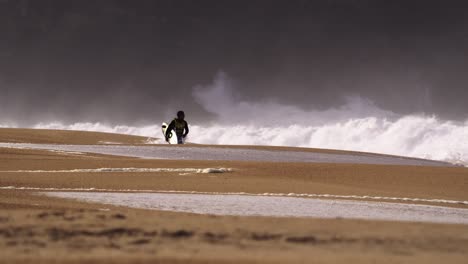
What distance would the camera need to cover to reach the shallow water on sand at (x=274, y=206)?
10.2 m

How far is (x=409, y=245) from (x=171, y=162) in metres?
15.5

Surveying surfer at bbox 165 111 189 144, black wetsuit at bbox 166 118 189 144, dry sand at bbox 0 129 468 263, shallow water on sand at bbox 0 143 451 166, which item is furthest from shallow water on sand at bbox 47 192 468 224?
black wetsuit at bbox 166 118 189 144

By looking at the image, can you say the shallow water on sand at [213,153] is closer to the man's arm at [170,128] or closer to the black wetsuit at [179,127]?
the black wetsuit at [179,127]

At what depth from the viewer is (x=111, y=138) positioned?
138 feet

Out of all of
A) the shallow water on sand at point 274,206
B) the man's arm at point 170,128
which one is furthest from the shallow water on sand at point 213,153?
the shallow water on sand at point 274,206

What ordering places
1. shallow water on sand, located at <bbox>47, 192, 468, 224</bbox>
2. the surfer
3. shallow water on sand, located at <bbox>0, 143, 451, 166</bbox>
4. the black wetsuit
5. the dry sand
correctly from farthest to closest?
the black wetsuit < the surfer < shallow water on sand, located at <bbox>0, 143, 451, 166</bbox> < shallow water on sand, located at <bbox>47, 192, 468, 224</bbox> < the dry sand

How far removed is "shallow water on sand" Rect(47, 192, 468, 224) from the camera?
33.5 ft

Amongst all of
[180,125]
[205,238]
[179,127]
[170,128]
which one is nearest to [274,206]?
[205,238]

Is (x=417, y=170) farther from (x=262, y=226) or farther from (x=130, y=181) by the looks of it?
(x=262, y=226)

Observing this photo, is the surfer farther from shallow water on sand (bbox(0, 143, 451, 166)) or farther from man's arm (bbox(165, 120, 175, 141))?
shallow water on sand (bbox(0, 143, 451, 166))

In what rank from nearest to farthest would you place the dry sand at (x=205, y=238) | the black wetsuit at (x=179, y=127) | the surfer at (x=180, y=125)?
the dry sand at (x=205, y=238) → the surfer at (x=180, y=125) → the black wetsuit at (x=179, y=127)

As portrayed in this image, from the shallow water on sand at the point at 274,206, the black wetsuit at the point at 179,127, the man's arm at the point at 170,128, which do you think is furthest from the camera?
the man's arm at the point at 170,128

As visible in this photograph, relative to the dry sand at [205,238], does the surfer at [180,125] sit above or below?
above

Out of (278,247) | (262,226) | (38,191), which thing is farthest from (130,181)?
(278,247)
